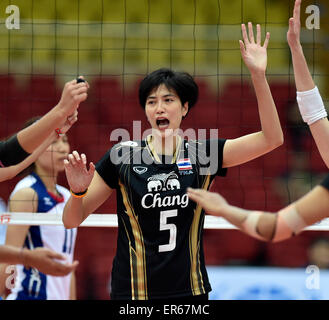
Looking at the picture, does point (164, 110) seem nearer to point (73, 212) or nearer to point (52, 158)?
point (73, 212)

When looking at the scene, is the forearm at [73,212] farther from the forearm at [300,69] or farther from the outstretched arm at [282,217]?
the forearm at [300,69]

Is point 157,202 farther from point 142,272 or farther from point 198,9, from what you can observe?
point 198,9

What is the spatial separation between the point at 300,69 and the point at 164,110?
0.75 m

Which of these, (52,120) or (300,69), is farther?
(300,69)

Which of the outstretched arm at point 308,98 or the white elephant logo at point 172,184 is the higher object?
the outstretched arm at point 308,98

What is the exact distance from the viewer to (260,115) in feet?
10.1

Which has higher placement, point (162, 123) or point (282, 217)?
point (162, 123)

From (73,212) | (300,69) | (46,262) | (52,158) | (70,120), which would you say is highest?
(52,158)

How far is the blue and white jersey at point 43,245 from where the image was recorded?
4.26 meters

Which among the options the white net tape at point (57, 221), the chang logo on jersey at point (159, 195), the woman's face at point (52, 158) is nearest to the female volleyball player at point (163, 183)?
the chang logo on jersey at point (159, 195)

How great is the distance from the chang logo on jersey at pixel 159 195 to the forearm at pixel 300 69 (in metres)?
0.83

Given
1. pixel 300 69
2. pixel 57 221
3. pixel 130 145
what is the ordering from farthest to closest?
pixel 57 221 < pixel 130 145 < pixel 300 69

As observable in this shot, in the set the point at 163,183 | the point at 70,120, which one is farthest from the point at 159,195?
the point at 70,120

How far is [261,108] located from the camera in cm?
304
